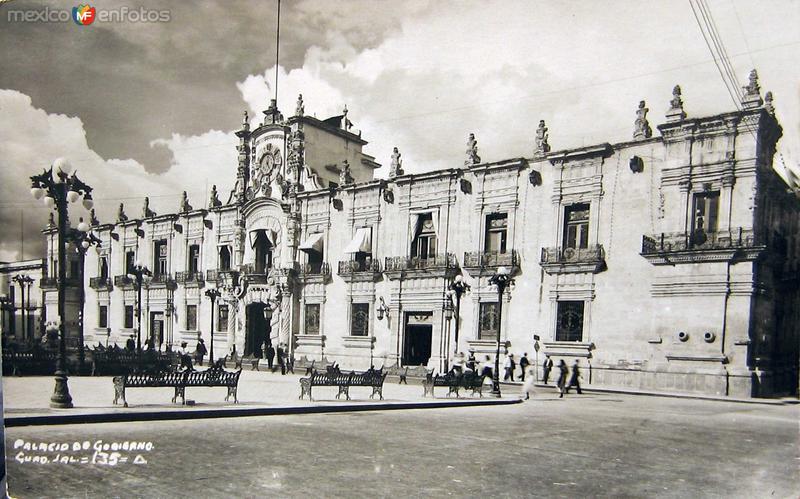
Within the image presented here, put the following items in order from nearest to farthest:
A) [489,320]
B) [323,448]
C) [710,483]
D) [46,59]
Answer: [710,483], [323,448], [46,59], [489,320]

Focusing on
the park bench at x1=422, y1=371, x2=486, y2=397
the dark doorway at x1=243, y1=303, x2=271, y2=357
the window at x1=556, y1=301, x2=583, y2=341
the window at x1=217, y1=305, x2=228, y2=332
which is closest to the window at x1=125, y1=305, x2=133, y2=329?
the window at x1=217, y1=305, x2=228, y2=332

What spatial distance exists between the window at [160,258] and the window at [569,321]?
82.1 ft

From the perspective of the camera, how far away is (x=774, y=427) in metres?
12.5

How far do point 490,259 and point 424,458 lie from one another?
54.5 ft

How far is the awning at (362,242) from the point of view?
27981mm

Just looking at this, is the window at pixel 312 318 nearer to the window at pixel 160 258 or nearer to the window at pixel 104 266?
Result: the window at pixel 160 258

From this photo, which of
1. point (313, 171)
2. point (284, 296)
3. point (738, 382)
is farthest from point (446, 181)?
point (738, 382)

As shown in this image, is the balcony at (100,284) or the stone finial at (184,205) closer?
the stone finial at (184,205)

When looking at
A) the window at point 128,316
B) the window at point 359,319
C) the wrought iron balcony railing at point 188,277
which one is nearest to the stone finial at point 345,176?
the window at point 359,319

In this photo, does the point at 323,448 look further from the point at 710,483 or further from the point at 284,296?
the point at 284,296

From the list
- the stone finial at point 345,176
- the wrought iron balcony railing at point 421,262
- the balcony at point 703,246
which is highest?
the stone finial at point 345,176

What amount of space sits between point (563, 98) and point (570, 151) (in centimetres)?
1140

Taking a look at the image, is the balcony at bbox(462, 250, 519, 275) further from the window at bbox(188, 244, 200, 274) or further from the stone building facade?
the window at bbox(188, 244, 200, 274)

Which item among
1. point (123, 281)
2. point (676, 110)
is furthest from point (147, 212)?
point (676, 110)
